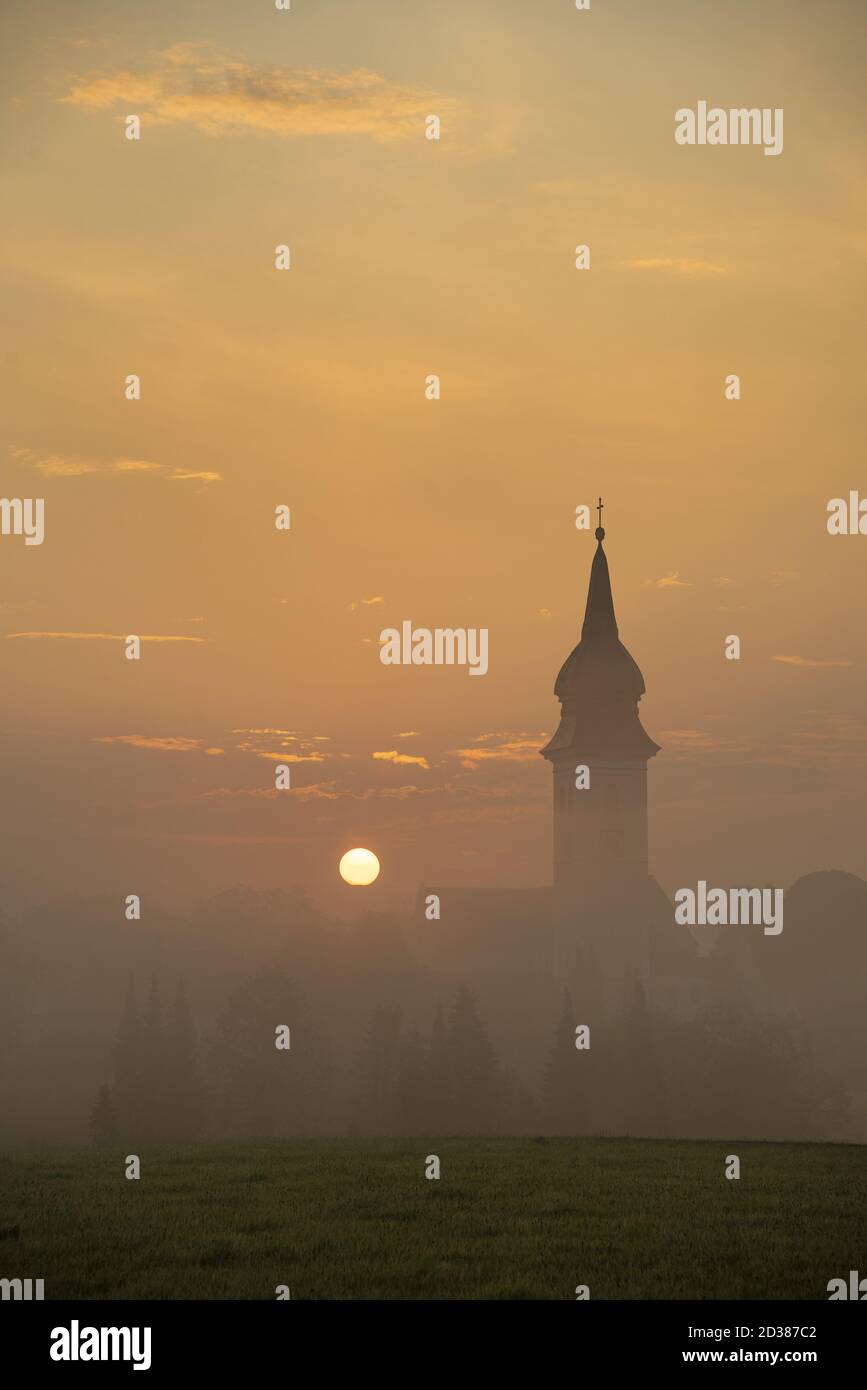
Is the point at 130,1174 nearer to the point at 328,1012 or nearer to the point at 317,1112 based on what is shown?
the point at 317,1112

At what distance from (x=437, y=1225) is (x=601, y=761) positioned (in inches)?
4180

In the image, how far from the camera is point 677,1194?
61.0 feet

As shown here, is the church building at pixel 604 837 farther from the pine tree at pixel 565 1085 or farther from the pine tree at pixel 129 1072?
the pine tree at pixel 129 1072

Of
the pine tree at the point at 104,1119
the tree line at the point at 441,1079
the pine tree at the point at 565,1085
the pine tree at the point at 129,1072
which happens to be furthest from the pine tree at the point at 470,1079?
the pine tree at the point at 104,1119

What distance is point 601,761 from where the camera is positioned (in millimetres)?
121625

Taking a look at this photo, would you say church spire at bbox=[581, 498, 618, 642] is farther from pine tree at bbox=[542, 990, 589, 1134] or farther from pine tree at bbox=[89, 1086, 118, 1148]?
pine tree at bbox=[89, 1086, 118, 1148]

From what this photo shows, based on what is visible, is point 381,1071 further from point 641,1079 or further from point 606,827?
point 606,827

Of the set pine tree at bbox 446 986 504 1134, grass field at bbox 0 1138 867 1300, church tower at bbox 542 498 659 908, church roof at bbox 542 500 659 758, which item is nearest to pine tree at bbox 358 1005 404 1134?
pine tree at bbox 446 986 504 1134

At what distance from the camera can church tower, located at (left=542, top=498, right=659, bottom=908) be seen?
121 meters

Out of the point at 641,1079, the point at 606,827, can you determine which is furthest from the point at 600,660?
the point at 641,1079

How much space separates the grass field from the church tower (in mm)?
98987

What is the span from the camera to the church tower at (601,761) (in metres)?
121

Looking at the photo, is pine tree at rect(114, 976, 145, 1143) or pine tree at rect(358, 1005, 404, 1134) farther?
pine tree at rect(358, 1005, 404, 1134)
